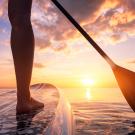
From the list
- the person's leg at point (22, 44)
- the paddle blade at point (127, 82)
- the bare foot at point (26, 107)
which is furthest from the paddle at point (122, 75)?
the bare foot at point (26, 107)

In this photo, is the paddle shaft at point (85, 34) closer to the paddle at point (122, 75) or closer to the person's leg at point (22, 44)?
the paddle at point (122, 75)

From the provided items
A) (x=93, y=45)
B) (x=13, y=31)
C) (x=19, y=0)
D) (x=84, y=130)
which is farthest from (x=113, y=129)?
(x=19, y=0)

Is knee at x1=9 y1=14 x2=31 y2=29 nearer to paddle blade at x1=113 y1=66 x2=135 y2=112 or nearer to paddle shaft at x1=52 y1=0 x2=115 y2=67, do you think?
paddle shaft at x1=52 y1=0 x2=115 y2=67

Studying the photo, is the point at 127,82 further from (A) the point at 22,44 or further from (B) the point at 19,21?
(B) the point at 19,21

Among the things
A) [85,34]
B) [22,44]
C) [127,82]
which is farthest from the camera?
[85,34]

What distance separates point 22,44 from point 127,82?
1.24 m

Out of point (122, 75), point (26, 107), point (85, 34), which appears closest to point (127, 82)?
point (122, 75)

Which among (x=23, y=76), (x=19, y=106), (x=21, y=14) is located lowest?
(x=19, y=106)

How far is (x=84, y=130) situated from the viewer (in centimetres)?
310

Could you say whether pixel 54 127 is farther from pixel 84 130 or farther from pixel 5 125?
pixel 84 130

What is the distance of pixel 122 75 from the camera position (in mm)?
3406

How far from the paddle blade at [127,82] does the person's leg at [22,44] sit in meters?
1.05

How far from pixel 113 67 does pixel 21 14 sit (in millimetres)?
1221

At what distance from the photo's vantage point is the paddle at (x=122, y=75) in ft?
10.8
